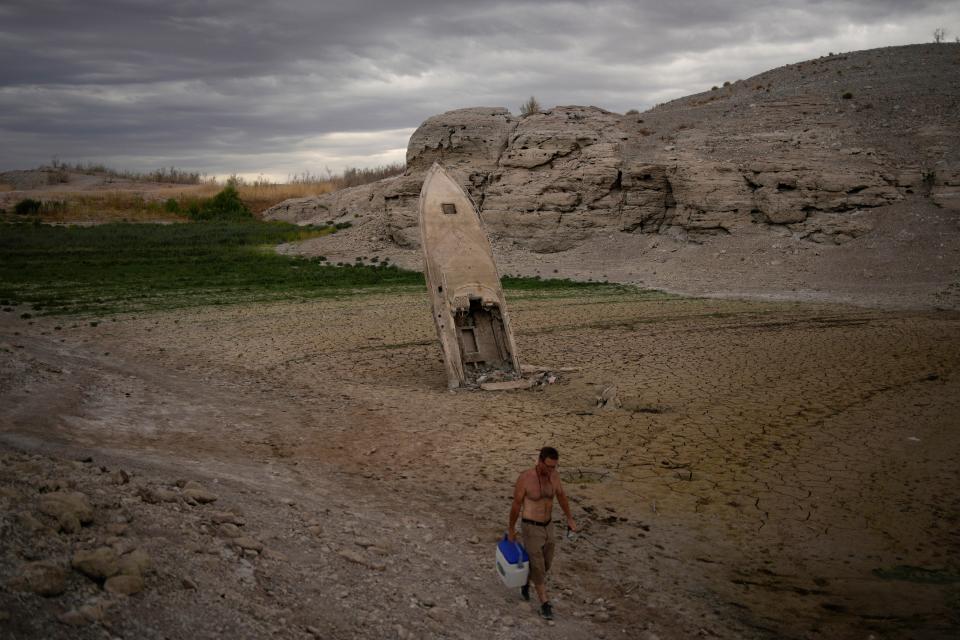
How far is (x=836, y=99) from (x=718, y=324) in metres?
18.0

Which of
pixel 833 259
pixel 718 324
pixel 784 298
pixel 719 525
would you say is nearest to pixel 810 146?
pixel 833 259

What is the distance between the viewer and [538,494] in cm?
582

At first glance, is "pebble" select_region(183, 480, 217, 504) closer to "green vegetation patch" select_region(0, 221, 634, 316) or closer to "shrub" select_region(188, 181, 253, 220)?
"green vegetation patch" select_region(0, 221, 634, 316)

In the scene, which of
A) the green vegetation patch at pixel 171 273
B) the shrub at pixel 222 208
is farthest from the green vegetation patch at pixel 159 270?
the shrub at pixel 222 208

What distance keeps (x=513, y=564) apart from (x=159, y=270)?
26075 mm

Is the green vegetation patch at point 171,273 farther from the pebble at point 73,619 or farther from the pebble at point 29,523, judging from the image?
the pebble at point 73,619

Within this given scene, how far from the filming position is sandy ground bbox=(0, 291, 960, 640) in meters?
5.53

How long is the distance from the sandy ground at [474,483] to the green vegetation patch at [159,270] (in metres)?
6.37

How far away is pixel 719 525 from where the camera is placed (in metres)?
7.48

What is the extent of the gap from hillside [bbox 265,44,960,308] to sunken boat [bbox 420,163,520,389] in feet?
38.0

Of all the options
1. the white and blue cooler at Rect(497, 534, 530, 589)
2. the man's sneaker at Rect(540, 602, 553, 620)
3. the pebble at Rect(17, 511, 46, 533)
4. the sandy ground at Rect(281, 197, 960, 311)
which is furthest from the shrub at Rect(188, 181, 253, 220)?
the man's sneaker at Rect(540, 602, 553, 620)

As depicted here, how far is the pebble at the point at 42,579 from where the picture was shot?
15.0 ft

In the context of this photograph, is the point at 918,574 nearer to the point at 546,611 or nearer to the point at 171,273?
the point at 546,611

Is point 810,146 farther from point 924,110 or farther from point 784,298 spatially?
point 784,298
